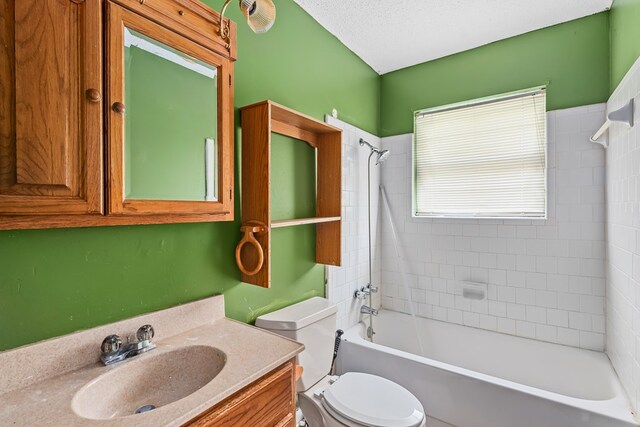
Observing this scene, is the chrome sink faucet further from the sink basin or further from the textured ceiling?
the textured ceiling

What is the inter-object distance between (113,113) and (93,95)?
0.22ft

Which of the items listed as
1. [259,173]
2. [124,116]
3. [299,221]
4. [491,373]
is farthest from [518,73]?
[124,116]

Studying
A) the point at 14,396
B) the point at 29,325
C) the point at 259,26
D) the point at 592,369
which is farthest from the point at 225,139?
the point at 592,369

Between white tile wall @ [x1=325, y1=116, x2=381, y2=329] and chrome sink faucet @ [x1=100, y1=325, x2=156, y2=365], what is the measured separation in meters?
1.20

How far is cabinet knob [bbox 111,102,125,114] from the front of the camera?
3.00ft

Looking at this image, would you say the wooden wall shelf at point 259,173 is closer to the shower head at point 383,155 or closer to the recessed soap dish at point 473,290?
the shower head at point 383,155

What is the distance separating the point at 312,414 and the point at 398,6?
236cm

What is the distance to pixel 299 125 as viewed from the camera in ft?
5.77

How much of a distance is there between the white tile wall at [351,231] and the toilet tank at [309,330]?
0.38m

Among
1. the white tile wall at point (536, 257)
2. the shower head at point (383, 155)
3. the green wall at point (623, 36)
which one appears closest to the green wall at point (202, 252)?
the shower head at point (383, 155)

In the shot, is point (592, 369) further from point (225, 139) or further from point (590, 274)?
point (225, 139)

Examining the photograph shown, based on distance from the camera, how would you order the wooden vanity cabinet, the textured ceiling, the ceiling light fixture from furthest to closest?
the textured ceiling, the ceiling light fixture, the wooden vanity cabinet

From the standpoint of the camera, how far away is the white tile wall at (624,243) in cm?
136

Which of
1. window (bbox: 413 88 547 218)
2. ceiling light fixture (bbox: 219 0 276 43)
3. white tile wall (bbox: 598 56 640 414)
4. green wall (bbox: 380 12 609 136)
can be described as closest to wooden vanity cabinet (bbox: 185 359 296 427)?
ceiling light fixture (bbox: 219 0 276 43)
